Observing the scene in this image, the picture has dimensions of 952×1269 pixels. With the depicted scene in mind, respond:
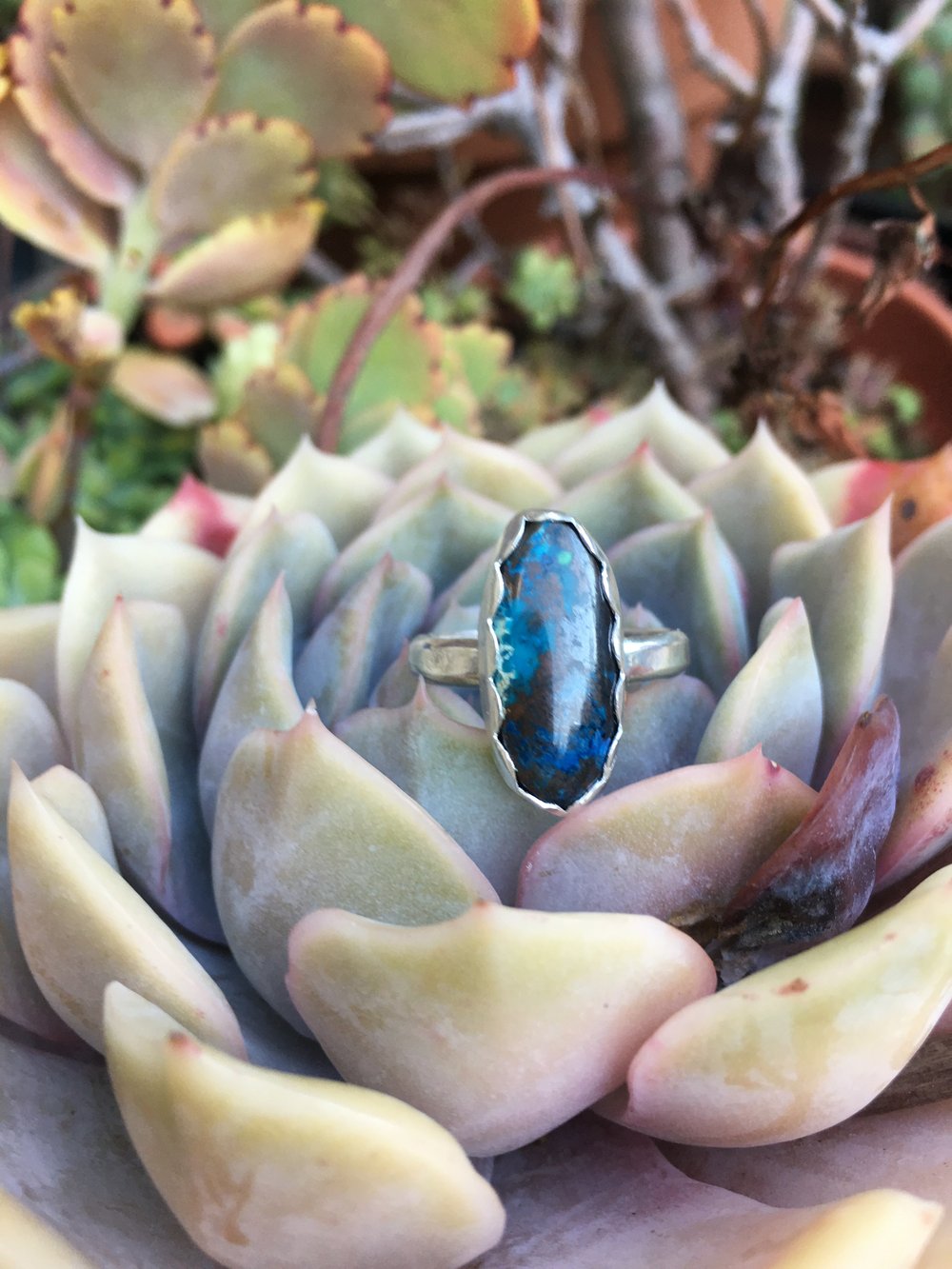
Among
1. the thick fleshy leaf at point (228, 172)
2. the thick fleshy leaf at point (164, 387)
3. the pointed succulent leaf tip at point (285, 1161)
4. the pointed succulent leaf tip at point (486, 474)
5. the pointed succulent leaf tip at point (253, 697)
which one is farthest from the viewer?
the thick fleshy leaf at point (164, 387)

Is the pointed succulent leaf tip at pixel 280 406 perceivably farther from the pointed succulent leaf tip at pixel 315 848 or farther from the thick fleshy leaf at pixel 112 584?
the pointed succulent leaf tip at pixel 315 848

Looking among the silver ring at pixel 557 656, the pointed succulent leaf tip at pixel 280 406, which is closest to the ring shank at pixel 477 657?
the silver ring at pixel 557 656

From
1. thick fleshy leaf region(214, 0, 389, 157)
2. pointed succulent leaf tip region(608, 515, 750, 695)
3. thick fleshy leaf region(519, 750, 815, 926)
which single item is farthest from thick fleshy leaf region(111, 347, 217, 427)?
thick fleshy leaf region(519, 750, 815, 926)

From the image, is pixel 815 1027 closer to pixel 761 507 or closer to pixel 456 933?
pixel 456 933

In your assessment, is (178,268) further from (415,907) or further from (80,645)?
(415,907)

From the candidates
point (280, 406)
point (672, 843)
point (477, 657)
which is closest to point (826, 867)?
point (672, 843)

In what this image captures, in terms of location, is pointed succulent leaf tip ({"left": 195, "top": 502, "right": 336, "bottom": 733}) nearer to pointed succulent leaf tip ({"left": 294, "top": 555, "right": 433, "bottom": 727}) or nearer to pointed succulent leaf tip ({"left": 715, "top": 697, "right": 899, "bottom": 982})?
pointed succulent leaf tip ({"left": 294, "top": 555, "right": 433, "bottom": 727})

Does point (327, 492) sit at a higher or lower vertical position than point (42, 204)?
lower
